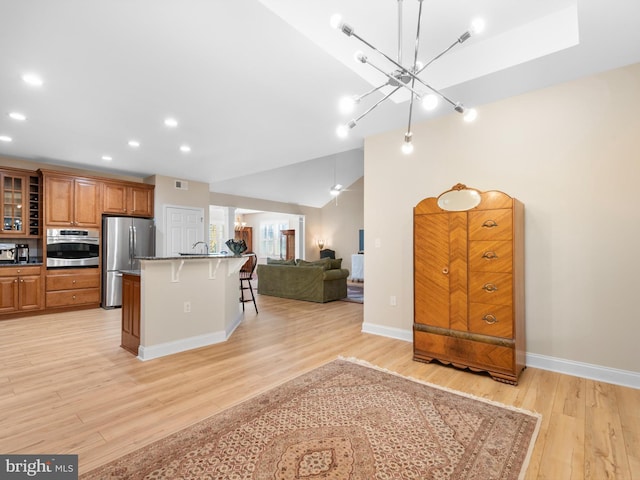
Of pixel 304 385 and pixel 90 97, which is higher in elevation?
pixel 90 97

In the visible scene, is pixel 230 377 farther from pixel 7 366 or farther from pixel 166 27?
pixel 166 27

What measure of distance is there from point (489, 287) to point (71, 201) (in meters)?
6.46

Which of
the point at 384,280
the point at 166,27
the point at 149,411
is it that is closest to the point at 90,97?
the point at 166,27

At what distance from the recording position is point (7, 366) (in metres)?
2.99

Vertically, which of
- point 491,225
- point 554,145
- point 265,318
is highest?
point 554,145

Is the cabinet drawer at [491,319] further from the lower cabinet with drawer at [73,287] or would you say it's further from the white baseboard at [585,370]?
the lower cabinet with drawer at [73,287]

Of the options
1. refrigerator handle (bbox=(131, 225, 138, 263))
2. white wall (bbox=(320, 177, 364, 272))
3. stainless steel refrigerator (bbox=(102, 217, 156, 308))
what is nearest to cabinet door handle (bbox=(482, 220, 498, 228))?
stainless steel refrigerator (bbox=(102, 217, 156, 308))

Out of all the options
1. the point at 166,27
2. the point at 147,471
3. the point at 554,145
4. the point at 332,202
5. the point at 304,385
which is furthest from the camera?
the point at 332,202

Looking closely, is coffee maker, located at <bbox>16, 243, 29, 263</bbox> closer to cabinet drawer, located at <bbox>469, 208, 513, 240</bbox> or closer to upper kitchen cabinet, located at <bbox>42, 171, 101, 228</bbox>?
upper kitchen cabinet, located at <bbox>42, 171, 101, 228</bbox>

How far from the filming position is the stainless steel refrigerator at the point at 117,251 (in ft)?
18.9

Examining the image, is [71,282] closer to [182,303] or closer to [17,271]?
[17,271]

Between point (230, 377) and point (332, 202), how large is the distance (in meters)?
9.43

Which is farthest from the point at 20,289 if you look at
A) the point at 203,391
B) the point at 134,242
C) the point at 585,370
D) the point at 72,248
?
the point at 585,370

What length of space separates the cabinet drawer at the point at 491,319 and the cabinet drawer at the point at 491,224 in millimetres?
605
